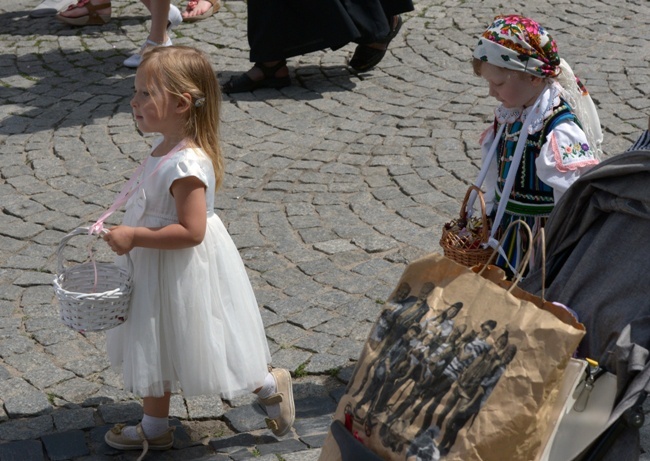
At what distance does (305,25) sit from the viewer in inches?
294

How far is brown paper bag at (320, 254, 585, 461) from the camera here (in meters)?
2.53

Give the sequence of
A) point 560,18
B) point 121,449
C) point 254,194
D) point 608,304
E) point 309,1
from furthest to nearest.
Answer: point 560,18 → point 309,1 → point 254,194 → point 121,449 → point 608,304

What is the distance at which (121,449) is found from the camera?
12.8 feet

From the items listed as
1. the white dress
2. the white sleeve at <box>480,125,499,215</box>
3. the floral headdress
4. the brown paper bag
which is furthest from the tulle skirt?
the floral headdress

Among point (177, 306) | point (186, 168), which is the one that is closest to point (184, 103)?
point (186, 168)

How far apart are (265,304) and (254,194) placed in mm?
1246

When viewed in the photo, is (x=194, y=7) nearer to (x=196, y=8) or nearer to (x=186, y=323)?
(x=196, y=8)

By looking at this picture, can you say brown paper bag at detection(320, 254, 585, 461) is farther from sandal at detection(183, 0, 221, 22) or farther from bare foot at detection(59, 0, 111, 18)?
bare foot at detection(59, 0, 111, 18)

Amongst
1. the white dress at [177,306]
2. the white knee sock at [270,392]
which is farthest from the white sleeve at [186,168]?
the white knee sock at [270,392]

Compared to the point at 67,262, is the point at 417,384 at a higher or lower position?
higher

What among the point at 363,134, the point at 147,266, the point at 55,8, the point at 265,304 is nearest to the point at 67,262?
the point at 265,304

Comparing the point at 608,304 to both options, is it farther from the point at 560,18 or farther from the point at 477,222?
the point at 560,18

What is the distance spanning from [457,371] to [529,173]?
1.38m

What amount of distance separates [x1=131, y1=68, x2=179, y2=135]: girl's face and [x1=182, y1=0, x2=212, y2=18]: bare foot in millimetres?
5480
